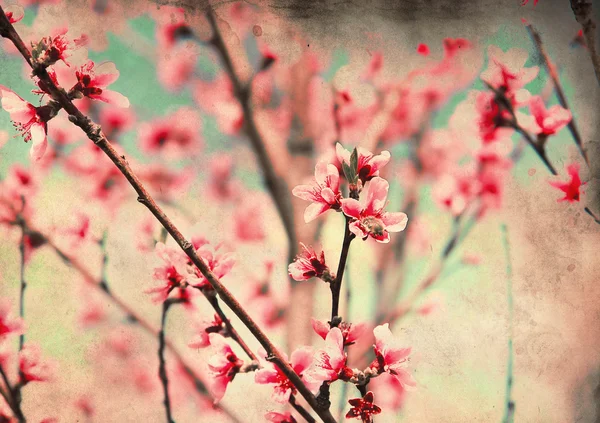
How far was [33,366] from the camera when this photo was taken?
1012 millimetres

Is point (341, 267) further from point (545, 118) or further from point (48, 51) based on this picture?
point (545, 118)

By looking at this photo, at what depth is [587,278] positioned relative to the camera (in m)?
1.14

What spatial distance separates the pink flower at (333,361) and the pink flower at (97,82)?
454 millimetres

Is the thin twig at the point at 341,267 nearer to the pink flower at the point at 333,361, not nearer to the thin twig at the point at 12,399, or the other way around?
the pink flower at the point at 333,361

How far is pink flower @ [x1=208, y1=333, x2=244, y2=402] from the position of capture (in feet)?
2.40

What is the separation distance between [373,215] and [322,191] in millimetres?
82

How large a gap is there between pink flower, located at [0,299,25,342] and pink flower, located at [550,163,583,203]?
134 cm

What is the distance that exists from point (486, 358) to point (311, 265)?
2.20 feet

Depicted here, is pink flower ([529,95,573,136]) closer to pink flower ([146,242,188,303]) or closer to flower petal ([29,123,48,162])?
pink flower ([146,242,188,303])

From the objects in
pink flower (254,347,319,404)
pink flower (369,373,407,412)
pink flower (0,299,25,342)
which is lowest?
pink flower (254,347,319,404)

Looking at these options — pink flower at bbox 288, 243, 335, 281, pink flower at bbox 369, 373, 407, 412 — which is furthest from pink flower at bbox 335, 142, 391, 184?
pink flower at bbox 369, 373, 407, 412

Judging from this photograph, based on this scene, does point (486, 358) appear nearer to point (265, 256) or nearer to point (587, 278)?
point (587, 278)

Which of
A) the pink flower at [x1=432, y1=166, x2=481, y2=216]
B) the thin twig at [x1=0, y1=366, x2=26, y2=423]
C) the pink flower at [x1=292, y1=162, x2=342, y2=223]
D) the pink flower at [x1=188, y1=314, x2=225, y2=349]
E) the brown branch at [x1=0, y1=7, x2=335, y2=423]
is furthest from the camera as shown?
the pink flower at [x1=432, y1=166, x2=481, y2=216]

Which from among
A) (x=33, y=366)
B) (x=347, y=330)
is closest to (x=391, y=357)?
(x=347, y=330)
